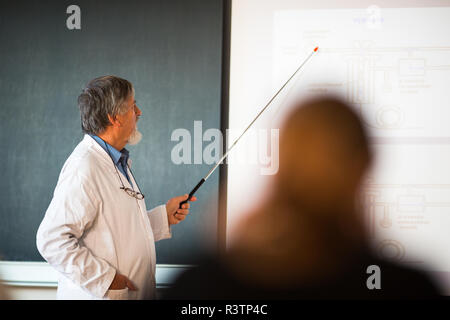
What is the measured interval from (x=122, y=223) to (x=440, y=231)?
1.42 metres

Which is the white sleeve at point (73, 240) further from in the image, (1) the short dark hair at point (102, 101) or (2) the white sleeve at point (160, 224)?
(2) the white sleeve at point (160, 224)

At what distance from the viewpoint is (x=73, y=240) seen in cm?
123

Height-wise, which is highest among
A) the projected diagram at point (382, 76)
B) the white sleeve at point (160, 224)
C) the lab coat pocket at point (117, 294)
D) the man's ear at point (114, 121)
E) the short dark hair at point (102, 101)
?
the projected diagram at point (382, 76)

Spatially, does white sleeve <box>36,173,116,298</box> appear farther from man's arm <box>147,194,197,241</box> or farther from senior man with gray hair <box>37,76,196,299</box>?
man's arm <box>147,194,197,241</box>

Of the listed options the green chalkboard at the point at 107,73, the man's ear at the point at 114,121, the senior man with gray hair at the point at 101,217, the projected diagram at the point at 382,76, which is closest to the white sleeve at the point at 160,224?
the senior man with gray hair at the point at 101,217

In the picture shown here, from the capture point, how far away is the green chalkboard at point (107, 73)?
188cm

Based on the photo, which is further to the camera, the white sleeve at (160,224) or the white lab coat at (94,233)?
the white sleeve at (160,224)

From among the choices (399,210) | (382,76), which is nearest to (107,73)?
(382,76)

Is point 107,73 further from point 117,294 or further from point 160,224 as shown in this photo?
point 117,294

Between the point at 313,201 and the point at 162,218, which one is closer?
the point at 162,218

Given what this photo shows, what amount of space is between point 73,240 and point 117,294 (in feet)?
0.77

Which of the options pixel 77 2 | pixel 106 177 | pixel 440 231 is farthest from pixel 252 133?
pixel 77 2

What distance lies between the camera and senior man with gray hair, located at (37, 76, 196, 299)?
123cm

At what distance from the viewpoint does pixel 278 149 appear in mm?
1818
